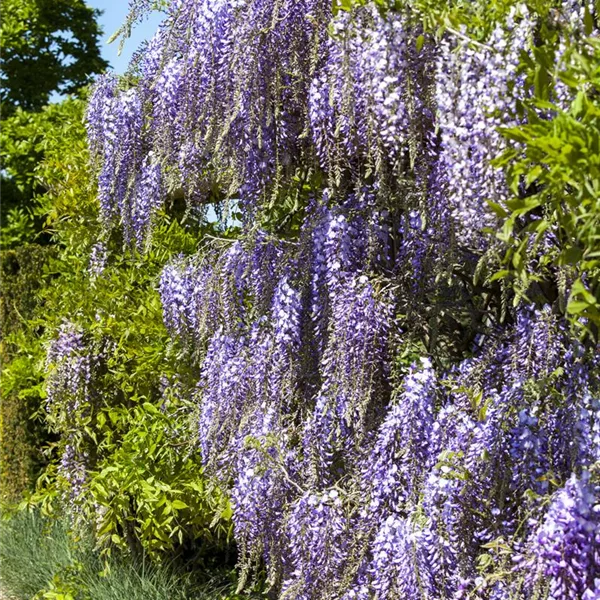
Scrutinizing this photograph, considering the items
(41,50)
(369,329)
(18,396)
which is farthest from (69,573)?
(41,50)

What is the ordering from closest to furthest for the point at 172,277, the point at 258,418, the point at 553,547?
the point at 553,547 → the point at 258,418 → the point at 172,277

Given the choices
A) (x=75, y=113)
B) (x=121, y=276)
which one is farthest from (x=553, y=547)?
(x=75, y=113)

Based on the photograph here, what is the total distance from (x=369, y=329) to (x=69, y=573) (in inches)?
114

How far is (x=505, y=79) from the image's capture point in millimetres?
2646

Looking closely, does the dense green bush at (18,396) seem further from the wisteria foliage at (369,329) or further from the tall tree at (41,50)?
the tall tree at (41,50)

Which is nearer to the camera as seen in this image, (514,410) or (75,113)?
(514,410)

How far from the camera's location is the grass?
4.77 meters

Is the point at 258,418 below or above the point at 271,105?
below

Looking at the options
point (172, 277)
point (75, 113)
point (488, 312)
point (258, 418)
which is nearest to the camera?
point (488, 312)

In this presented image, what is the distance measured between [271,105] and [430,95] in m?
0.77

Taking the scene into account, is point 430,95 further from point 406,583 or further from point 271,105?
point 406,583

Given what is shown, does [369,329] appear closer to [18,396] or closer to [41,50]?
[18,396]

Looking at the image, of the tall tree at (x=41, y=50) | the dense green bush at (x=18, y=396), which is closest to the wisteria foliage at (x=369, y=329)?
the dense green bush at (x=18, y=396)

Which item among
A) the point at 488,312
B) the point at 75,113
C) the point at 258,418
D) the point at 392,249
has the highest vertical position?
the point at 75,113
